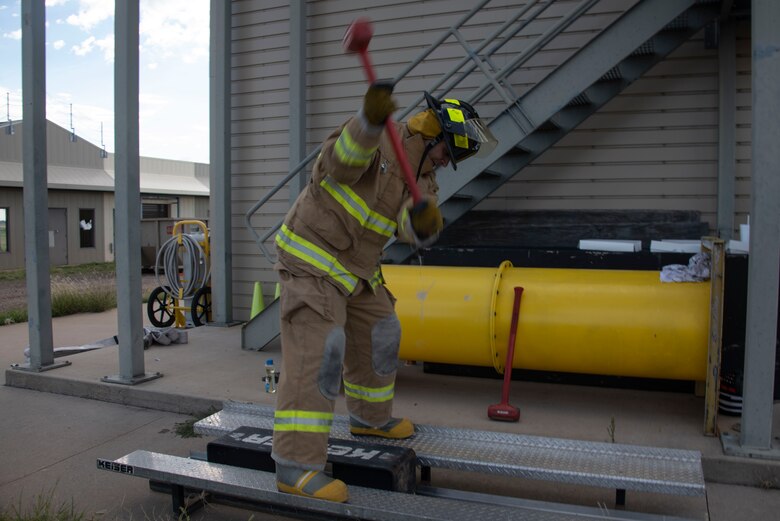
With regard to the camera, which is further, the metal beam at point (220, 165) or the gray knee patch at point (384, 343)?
the metal beam at point (220, 165)

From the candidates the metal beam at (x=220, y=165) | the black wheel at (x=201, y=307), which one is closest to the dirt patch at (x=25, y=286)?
the black wheel at (x=201, y=307)

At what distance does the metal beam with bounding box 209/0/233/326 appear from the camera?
816 centimetres

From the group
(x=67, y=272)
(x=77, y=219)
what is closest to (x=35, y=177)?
(x=67, y=272)

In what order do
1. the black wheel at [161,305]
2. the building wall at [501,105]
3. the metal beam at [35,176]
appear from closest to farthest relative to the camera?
the metal beam at [35,176] < the building wall at [501,105] < the black wheel at [161,305]

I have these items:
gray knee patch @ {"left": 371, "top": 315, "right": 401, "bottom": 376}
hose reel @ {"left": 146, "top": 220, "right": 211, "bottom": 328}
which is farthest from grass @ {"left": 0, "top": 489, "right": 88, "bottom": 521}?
hose reel @ {"left": 146, "top": 220, "right": 211, "bottom": 328}

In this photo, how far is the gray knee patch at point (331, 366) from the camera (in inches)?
121

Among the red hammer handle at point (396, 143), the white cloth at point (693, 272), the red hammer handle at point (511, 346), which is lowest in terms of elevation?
the red hammer handle at point (511, 346)

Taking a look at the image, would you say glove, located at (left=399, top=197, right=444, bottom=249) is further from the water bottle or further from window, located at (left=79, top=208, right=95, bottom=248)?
window, located at (left=79, top=208, right=95, bottom=248)

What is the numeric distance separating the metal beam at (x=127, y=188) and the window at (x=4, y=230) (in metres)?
21.2

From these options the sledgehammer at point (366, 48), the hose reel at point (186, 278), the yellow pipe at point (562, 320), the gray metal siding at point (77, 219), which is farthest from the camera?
the gray metal siding at point (77, 219)

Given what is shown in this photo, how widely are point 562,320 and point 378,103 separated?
244 cm

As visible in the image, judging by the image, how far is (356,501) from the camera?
2.99 meters

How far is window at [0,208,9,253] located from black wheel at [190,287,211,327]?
18367 millimetres

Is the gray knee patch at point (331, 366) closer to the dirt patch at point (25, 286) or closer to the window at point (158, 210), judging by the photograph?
the dirt patch at point (25, 286)
